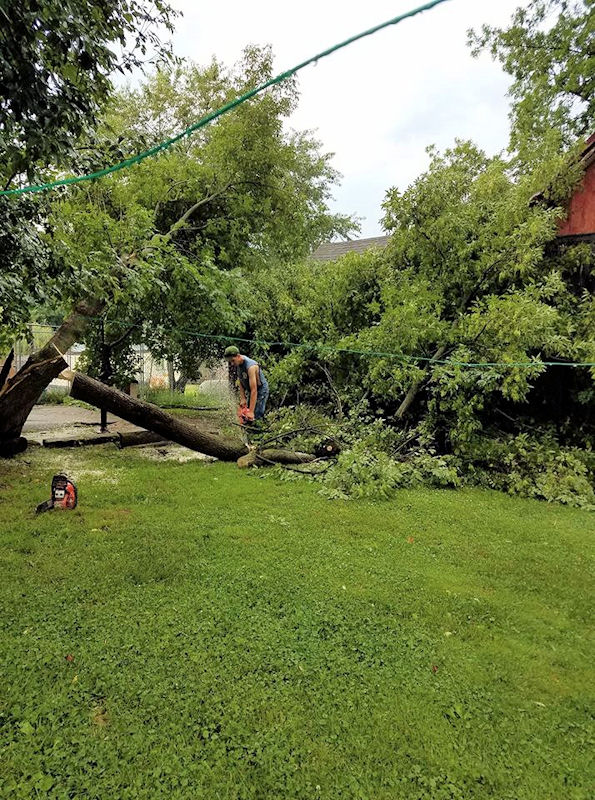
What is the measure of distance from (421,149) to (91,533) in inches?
293

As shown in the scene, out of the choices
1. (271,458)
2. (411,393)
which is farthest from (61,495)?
(411,393)

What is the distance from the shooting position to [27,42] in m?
2.12

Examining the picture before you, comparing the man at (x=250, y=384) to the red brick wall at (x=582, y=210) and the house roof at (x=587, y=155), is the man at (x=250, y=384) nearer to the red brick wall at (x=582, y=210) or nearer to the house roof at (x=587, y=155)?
the house roof at (x=587, y=155)

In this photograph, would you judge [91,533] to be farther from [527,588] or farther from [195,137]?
[195,137]

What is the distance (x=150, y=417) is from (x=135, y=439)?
163 cm

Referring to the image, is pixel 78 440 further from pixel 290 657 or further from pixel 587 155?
pixel 587 155

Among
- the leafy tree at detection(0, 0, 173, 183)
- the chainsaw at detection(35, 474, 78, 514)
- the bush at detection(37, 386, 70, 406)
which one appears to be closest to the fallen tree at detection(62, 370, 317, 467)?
the chainsaw at detection(35, 474, 78, 514)

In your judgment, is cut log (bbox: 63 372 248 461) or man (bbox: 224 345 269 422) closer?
cut log (bbox: 63 372 248 461)

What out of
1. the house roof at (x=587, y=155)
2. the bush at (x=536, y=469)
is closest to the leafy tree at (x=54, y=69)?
the bush at (x=536, y=469)

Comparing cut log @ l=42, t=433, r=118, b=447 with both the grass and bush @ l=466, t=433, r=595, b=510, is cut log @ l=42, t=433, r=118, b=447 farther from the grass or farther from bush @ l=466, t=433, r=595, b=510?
bush @ l=466, t=433, r=595, b=510

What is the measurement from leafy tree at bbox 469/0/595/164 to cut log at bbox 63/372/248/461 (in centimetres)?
891

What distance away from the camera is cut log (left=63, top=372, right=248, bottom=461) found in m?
5.16

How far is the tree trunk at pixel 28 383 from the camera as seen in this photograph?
577cm

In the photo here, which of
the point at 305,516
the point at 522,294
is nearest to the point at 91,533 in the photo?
the point at 305,516
